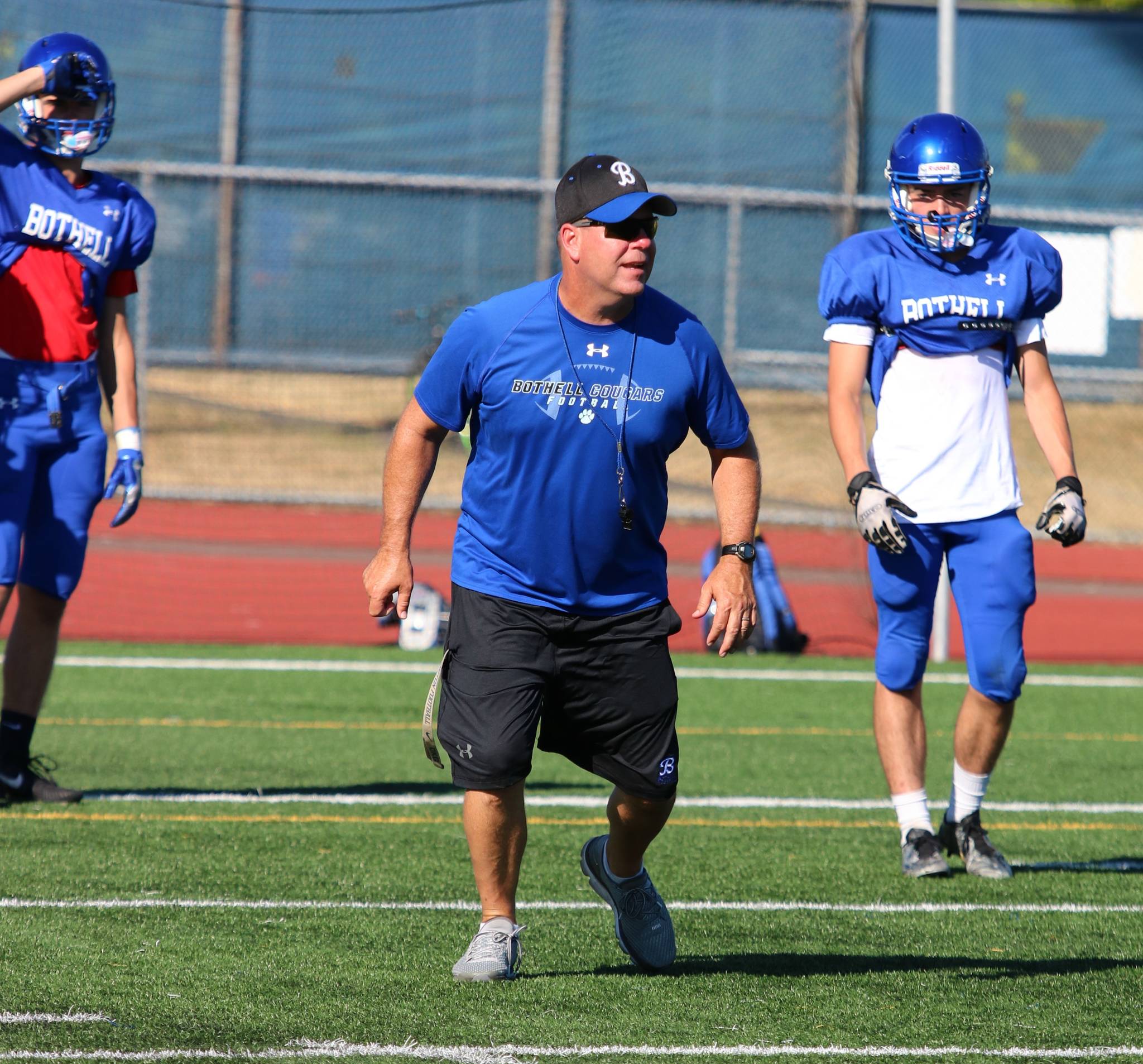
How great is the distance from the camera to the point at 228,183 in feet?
50.1

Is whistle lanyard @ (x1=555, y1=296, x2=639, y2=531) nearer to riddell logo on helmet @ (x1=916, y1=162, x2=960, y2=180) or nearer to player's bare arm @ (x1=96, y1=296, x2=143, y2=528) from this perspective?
riddell logo on helmet @ (x1=916, y1=162, x2=960, y2=180)

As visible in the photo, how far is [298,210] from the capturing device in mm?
15734

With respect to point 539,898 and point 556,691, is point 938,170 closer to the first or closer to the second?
point 556,691

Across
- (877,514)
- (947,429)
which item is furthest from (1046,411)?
(877,514)

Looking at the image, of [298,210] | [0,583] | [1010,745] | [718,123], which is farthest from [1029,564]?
[718,123]

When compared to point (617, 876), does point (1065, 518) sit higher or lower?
higher

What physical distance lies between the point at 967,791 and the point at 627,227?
2.30 metres

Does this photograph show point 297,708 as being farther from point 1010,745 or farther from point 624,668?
point 624,668

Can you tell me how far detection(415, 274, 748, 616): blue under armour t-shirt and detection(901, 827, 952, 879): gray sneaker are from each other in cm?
160

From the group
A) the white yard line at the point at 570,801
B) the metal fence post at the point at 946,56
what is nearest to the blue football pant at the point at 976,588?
the white yard line at the point at 570,801

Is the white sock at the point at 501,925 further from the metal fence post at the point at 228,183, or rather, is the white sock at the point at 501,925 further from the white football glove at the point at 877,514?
the metal fence post at the point at 228,183

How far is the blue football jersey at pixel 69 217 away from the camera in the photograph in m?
5.39

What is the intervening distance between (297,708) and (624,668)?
14.5 feet

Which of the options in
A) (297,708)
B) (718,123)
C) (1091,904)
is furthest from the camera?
(718,123)
